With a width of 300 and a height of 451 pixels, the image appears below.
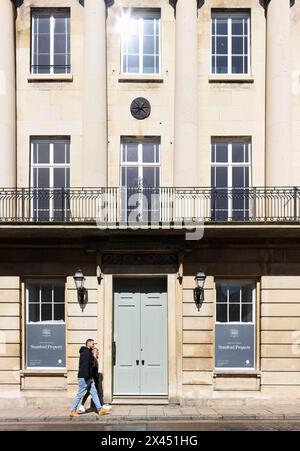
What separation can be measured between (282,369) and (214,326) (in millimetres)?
2340

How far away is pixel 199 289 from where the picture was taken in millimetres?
17141

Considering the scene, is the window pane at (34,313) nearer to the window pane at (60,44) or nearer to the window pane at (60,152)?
the window pane at (60,152)

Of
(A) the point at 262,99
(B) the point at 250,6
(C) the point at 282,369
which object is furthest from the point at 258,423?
(B) the point at 250,6

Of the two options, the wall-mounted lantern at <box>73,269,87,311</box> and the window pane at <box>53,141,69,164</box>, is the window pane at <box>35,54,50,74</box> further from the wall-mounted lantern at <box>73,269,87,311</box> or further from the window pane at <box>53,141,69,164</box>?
the wall-mounted lantern at <box>73,269,87,311</box>

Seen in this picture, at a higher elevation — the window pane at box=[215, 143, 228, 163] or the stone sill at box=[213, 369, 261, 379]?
the window pane at box=[215, 143, 228, 163]

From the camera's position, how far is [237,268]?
57.1ft

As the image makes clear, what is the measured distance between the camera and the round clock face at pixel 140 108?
18188 mm

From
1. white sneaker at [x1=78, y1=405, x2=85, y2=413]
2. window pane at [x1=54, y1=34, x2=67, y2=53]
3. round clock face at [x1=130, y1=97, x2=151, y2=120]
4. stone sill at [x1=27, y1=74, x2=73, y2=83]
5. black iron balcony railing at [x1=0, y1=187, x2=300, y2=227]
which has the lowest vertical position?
white sneaker at [x1=78, y1=405, x2=85, y2=413]

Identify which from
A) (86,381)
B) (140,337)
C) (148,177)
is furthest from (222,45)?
(86,381)

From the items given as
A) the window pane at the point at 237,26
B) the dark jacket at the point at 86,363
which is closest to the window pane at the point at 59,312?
the dark jacket at the point at 86,363

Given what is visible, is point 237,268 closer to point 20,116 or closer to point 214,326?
point 214,326

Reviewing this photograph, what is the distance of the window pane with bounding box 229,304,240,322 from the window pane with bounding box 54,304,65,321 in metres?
5.09

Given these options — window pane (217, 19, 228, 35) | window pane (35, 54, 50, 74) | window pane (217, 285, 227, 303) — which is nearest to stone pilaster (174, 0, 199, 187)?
window pane (217, 19, 228, 35)

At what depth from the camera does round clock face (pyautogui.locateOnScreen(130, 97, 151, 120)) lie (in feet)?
59.7
